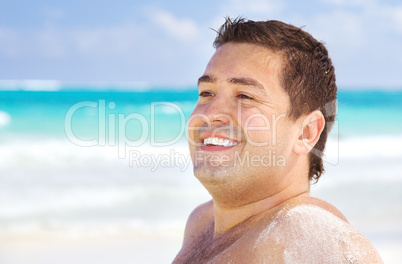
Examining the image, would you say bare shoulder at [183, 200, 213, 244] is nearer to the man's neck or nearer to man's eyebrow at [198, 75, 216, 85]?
the man's neck

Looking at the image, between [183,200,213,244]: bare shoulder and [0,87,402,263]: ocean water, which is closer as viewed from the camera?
[183,200,213,244]: bare shoulder

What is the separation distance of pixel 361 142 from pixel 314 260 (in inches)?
491

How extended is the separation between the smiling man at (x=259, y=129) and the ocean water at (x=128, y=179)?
354 centimetres

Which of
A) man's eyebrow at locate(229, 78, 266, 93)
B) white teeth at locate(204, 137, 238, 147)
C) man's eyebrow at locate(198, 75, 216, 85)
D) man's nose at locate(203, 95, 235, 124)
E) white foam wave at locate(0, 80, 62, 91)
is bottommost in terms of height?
white teeth at locate(204, 137, 238, 147)

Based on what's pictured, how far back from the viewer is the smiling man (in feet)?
7.26

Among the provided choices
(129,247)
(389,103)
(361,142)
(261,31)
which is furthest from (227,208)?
(389,103)

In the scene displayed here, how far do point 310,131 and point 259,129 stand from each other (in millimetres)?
288

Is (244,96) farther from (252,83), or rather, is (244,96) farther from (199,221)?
(199,221)

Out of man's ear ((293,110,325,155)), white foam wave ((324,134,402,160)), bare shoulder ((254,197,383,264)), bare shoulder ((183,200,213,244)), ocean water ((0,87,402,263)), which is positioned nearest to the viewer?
bare shoulder ((254,197,383,264))

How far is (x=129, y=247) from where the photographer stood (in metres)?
5.75

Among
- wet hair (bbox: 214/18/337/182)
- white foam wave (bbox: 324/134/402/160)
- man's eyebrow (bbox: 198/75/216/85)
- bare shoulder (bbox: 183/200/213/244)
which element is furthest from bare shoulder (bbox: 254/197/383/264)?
white foam wave (bbox: 324/134/402/160)

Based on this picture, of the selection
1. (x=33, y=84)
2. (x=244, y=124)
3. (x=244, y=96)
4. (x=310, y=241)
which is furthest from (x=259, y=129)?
(x=33, y=84)

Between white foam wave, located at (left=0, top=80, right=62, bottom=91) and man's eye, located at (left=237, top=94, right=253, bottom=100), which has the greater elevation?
white foam wave, located at (left=0, top=80, right=62, bottom=91)

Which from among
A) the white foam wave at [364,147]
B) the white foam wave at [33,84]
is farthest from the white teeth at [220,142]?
the white foam wave at [33,84]
